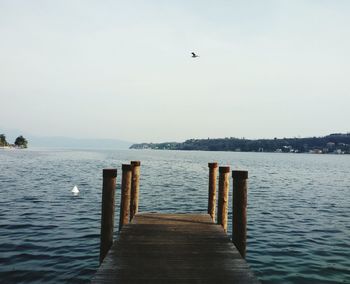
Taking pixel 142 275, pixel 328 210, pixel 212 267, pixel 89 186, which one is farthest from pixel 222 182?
pixel 89 186

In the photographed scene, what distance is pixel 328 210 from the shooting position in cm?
2212

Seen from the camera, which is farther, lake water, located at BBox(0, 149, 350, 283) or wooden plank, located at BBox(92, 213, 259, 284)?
lake water, located at BBox(0, 149, 350, 283)

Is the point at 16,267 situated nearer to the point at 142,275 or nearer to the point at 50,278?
the point at 50,278

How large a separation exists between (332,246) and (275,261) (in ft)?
11.4

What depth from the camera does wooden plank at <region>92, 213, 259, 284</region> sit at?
18.6 feet

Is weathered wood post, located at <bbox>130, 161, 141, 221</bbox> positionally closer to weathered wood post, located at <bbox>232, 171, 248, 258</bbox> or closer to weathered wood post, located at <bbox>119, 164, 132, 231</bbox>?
weathered wood post, located at <bbox>119, 164, 132, 231</bbox>

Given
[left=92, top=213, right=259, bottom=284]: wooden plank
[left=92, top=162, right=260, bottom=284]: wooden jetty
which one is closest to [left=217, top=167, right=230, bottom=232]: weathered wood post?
[left=92, top=162, right=260, bottom=284]: wooden jetty

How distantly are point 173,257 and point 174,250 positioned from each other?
48cm

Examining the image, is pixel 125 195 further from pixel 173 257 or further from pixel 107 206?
pixel 173 257

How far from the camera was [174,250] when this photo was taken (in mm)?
7266

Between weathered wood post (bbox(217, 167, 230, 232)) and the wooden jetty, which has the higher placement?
weathered wood post (bbox(217, 167, 230, 232))

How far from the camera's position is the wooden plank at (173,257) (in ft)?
18.6

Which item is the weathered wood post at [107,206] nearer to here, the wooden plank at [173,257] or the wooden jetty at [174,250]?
the wooden jetty at [174,250]

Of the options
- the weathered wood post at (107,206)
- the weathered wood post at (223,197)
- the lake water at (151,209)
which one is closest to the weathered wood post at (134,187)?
the lake water at (151,209)
